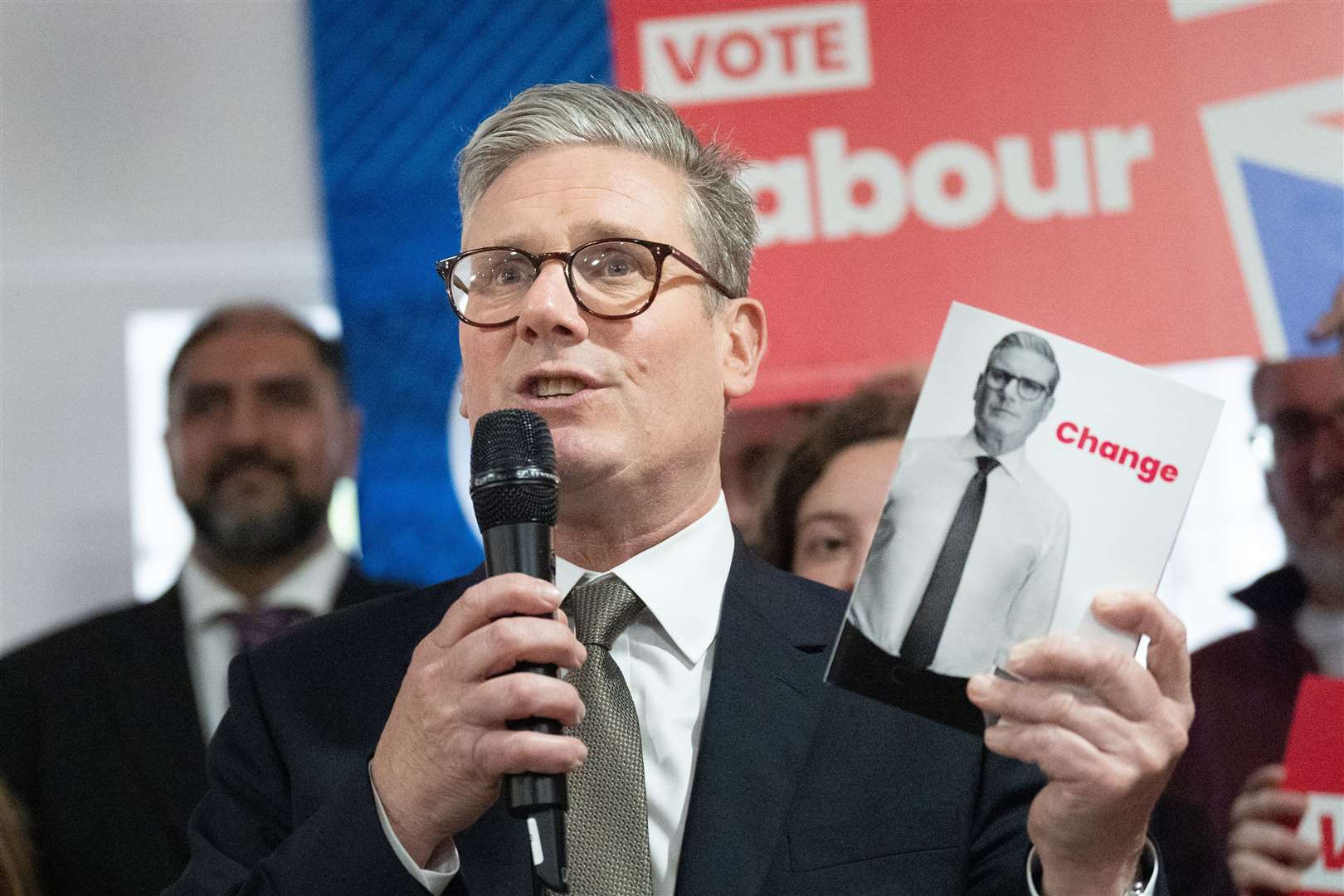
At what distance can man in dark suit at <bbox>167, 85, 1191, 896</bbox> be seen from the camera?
1.39m

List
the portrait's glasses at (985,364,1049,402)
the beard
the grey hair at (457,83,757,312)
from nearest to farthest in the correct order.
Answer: the portrait's glasses at (985,364,1049,402)
the grey hair at (457,83,757,312)
the beard

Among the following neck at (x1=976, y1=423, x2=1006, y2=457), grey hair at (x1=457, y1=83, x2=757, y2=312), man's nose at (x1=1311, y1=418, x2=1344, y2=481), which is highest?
grey hair at (x1=457, y1=83, x2=757, y2=312)

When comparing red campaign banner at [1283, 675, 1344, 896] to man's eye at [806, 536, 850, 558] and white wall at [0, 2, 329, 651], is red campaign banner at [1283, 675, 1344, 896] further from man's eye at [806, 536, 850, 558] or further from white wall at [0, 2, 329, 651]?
white wall at [0, 2, 329, 651]

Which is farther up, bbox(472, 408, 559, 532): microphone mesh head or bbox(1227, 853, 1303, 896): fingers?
bbox(472, 408, 559, 532): microphone mesh head

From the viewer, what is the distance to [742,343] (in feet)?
6.99

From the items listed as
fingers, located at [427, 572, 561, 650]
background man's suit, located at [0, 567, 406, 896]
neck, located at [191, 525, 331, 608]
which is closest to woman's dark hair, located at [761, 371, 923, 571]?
background man's suit, located at [0, 567, 406, 896]

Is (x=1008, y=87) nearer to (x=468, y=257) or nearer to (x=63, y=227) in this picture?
(x=468, y=257)

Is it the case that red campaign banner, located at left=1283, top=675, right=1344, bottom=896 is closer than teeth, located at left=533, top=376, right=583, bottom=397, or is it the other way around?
teeth, located at left=533, top=376, right=583, bottom=397

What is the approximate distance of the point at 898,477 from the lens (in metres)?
1.52

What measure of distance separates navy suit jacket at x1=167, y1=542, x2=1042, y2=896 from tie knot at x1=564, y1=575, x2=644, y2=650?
12 centimetres

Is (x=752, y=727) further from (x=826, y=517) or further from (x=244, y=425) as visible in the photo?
(x=244, y=425)

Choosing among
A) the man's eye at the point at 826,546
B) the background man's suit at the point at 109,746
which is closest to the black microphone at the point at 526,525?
the man's eye at the point at 826,546

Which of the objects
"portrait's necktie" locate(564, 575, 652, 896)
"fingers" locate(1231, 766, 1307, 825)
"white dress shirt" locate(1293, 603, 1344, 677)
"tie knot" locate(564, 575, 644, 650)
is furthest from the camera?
"white dress shirt" locate(1293, 603, 1344, 677)

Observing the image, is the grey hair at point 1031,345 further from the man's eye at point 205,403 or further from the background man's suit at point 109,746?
the man's eye at point 205,403
